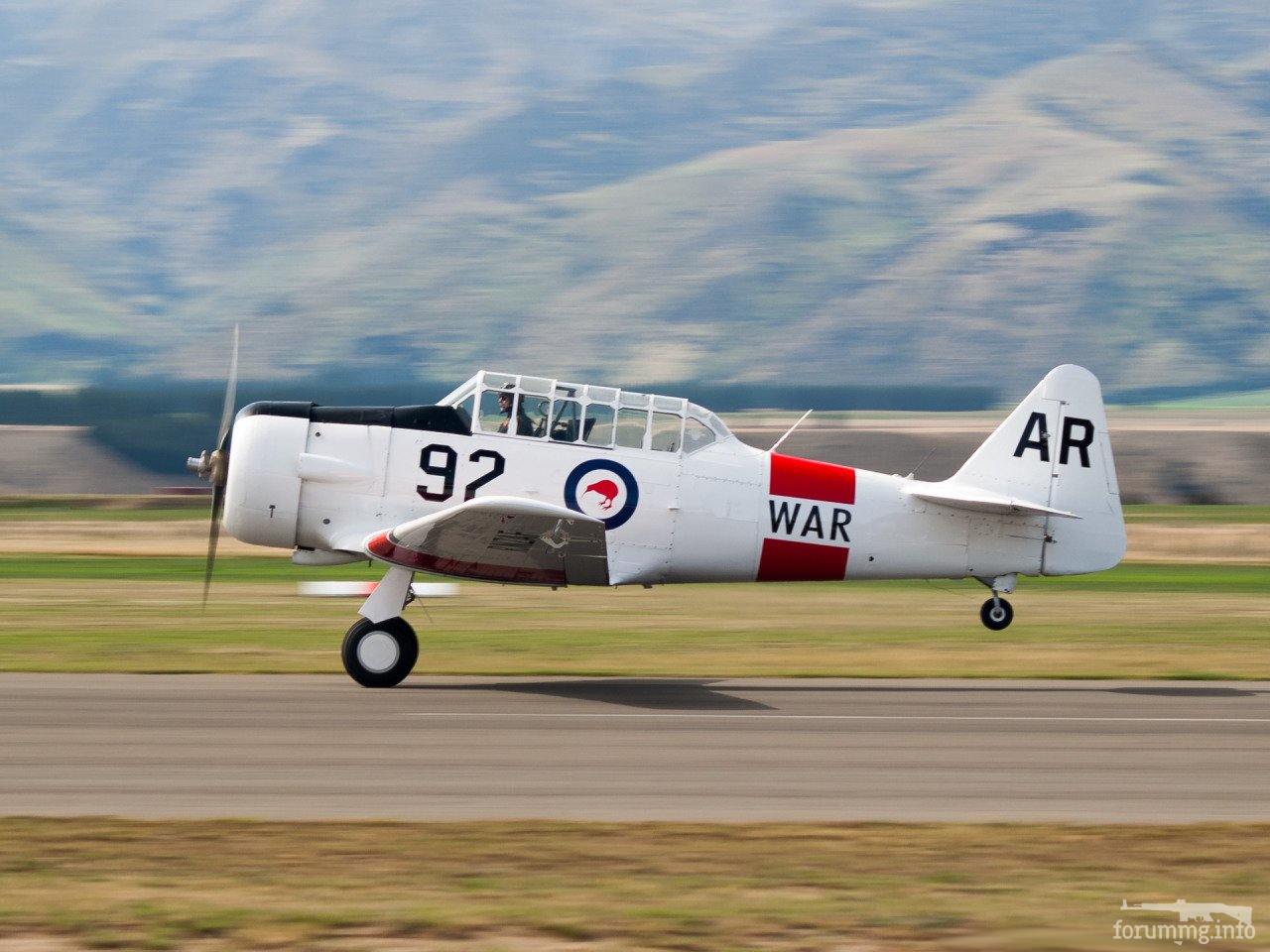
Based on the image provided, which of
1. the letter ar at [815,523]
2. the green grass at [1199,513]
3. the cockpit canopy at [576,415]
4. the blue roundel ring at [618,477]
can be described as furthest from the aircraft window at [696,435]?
the green grass at [1199,513]

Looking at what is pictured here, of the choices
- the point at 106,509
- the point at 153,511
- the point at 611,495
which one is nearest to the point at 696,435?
the point at 611,495

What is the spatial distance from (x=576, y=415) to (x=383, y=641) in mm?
2600

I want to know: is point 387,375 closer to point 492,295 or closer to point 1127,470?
point 492,295

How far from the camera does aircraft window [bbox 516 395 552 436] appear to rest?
14.4 meters

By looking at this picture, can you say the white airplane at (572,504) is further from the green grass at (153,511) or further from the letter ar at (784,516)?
the green grass at (153,511)

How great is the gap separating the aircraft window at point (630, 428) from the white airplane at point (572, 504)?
1cm

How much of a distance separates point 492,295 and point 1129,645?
505 ft

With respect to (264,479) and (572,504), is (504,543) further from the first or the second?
(264,479)

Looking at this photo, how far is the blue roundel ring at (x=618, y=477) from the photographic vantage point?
14320 mm

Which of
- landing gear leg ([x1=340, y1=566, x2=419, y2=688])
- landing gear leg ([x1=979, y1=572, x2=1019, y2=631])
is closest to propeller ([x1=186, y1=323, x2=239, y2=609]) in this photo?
landing gear leg ([x1=340, y1=566, x2=419, y2=688])

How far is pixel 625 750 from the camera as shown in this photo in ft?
36.4

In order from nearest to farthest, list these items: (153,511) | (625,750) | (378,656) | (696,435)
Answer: (625,750) < (378,656) < (696,435) < (153,511)

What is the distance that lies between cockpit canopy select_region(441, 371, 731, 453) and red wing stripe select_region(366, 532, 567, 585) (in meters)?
1.18

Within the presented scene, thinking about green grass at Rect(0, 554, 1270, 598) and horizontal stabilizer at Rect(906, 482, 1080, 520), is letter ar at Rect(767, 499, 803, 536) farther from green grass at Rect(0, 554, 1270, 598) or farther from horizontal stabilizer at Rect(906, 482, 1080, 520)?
green grass at Rect(0, 554, 1270, 598)
